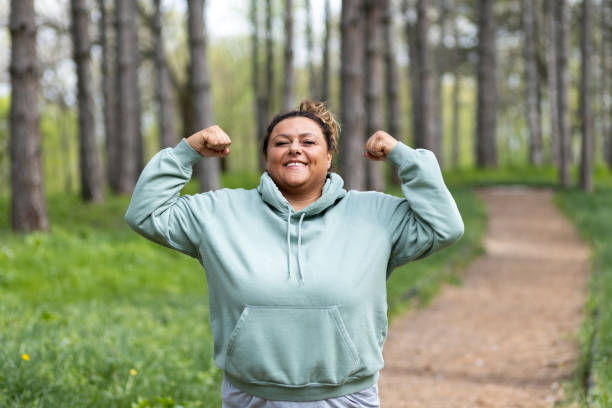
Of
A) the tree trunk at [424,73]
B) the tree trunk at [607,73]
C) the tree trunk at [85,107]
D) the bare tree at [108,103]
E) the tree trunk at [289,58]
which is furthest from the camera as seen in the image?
the tree trunk at [607,73]

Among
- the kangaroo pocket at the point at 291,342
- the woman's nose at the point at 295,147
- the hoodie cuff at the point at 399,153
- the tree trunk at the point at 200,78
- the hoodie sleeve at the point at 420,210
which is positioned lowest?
the kangaroo pocket at the point at 291,342

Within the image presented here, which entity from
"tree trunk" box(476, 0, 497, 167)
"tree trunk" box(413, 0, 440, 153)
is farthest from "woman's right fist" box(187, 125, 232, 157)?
"tree trunk" box(476, 0, 497, 167)

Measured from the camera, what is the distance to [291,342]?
96.0 inches

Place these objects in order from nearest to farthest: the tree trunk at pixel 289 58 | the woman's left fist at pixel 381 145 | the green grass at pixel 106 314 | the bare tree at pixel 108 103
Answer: the woman's left fist at pixel 381 145 → the green grass at pixel 106 314 → the bare tree at pixel 108 103 → the tree trunk at pixel 289 58

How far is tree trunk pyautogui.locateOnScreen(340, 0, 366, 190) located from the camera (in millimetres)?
11258

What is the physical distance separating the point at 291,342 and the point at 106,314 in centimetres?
495

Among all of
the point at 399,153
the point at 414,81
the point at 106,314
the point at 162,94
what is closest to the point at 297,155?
the point at 399,153

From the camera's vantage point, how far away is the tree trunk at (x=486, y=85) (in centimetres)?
2483

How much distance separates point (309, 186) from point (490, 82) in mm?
23966

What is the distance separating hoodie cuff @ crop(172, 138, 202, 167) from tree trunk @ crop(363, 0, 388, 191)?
10438mm

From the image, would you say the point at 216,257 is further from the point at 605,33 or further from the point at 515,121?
the point at 515,121

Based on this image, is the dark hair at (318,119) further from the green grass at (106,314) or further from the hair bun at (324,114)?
the green grass at (106,314)

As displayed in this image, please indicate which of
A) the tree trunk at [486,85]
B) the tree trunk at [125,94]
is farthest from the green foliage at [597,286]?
the tree trunk at [125,94]

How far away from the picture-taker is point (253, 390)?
2551mm
